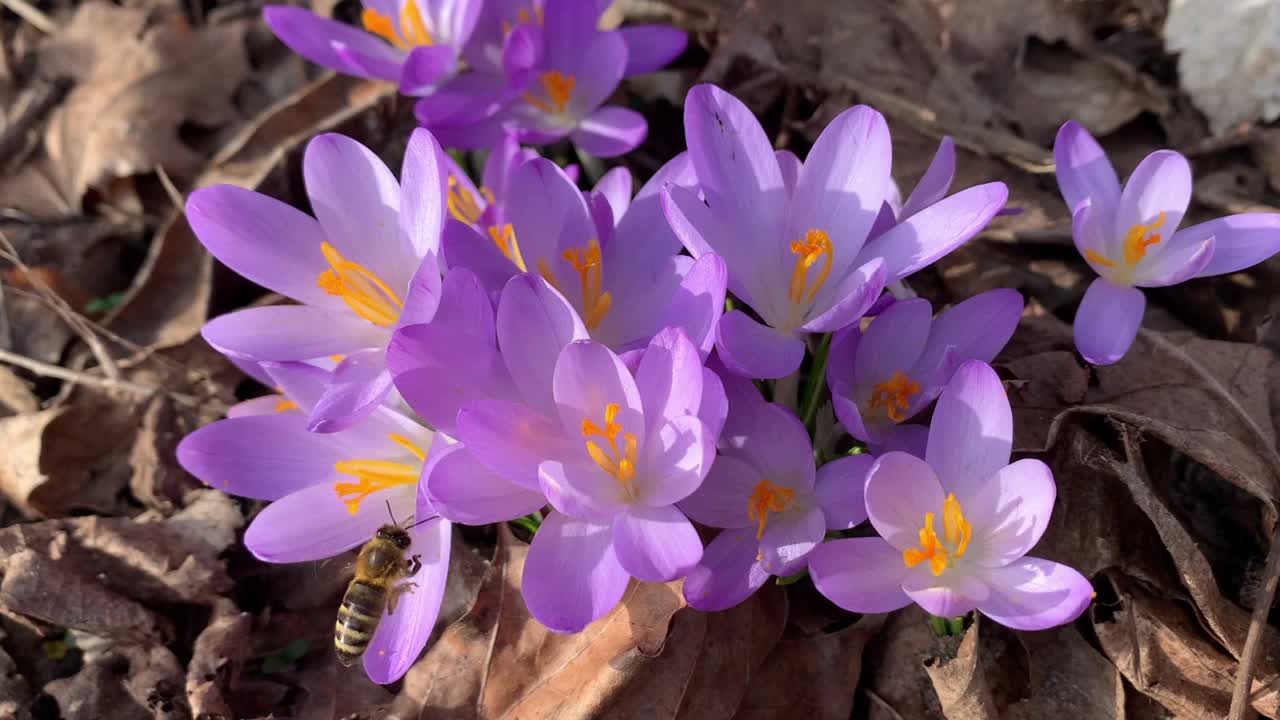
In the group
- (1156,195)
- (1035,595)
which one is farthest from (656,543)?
(1156,195)

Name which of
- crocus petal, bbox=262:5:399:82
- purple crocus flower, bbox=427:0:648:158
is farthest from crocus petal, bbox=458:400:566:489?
crocus petal, bbox=262:5:399:82

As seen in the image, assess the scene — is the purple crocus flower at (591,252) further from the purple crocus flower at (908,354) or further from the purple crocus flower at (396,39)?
the purple crocus flower at (396,39)

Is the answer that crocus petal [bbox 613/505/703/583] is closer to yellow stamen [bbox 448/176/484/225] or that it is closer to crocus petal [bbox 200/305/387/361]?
crocus petal [bbox 200/305/387/361]

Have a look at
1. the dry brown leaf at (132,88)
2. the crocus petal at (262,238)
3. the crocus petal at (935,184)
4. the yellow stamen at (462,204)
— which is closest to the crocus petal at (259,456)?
the crocus petal at (262,238)

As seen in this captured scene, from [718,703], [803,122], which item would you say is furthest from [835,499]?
[803,122]

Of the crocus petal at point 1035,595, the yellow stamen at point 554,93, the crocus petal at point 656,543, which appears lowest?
the crocus petal at point 1035,595

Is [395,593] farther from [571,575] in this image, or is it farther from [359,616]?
[571,575]

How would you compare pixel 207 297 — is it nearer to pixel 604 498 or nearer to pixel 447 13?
pixel 447 13
